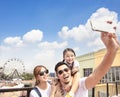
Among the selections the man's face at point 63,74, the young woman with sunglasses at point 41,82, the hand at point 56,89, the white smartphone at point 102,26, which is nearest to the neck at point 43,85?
the young woman with sunglasses at point 41,82

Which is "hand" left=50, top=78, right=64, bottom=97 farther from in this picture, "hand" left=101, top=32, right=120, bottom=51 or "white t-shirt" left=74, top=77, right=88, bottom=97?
"hand" left=101, top=32, right=120, bottom=51

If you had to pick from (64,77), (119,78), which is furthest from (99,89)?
(64,77)

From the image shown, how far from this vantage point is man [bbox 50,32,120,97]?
2.25 metres

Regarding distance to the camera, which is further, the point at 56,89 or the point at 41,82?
the point at 41,82

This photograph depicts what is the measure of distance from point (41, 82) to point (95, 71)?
1194 mm

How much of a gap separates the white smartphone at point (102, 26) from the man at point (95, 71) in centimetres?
12

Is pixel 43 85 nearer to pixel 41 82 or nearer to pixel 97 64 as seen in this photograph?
pixel 41 82

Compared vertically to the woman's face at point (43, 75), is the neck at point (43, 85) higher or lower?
lower

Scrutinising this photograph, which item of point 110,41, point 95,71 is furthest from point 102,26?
point 95,71

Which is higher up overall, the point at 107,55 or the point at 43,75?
the point at 107,55

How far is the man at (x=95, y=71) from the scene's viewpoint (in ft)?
7.37

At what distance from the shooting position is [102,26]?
1985mm

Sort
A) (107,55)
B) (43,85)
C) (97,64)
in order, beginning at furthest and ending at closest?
1. (97,64)
2. (43,85)
3. (107,55)

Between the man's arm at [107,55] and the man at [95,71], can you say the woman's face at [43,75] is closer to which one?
the man at [95,71]
